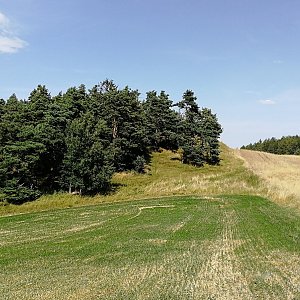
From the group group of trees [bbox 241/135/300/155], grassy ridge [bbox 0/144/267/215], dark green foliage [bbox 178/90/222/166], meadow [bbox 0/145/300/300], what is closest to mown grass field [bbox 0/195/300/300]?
meadow [bbox 0/145/300/300]

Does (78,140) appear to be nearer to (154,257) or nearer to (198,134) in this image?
(154,257)

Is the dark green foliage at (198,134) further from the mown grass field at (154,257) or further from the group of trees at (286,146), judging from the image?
the group of trees at (286,146)

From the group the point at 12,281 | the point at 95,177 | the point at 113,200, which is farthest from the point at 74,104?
the point at 12,281

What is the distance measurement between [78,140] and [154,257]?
113 ft

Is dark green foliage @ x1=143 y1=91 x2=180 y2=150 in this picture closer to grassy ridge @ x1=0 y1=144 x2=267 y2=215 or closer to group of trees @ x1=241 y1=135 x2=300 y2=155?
grassy ridge @ x1=0 y1=144 x2=267 y2=215

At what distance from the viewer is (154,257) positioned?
1652 cm

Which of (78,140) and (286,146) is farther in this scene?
(286,146)

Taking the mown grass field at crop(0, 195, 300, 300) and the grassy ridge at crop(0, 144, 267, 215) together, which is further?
the grassy ridge at crop(0, 144, 267, 215)

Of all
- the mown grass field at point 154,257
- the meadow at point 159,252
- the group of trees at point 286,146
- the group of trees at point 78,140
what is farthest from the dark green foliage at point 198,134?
the group of trees at point 286,146

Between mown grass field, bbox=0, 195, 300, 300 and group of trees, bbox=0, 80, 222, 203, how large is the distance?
16231mm

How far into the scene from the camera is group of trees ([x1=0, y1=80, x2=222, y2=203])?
47.0 m

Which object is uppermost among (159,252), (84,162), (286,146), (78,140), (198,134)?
(286,146)

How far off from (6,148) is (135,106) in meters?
36.3

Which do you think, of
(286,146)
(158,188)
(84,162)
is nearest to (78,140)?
(84,162)
